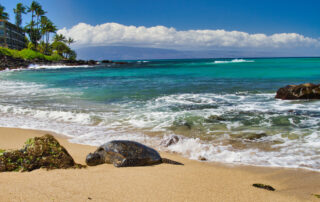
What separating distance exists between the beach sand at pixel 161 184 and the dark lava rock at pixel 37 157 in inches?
6.6

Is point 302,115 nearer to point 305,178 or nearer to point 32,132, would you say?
point 305,178

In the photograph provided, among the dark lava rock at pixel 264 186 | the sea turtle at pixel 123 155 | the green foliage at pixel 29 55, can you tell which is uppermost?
the green foliage at pixel 29 55

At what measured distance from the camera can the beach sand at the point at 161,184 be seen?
3.25m

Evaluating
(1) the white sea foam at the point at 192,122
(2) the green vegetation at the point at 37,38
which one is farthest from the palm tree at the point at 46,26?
(1) the white sea foam at the point at 192,122

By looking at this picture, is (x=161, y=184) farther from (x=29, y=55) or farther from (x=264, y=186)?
(x=29, y=55)

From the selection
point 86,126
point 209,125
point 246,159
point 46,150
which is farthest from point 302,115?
point 46,150

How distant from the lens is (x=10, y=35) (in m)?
80.1

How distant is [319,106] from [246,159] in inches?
332

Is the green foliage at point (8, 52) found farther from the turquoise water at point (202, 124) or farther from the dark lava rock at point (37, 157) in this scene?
the dark lava rock at point (37, 157)

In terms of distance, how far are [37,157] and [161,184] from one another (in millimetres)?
2247

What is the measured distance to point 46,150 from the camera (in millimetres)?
4379

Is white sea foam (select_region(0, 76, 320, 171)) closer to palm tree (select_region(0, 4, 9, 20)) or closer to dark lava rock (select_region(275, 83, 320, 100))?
dark lava rock (select_region(275, 83, 320, 100))

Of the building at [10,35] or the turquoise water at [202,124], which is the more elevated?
the building at [10,35]

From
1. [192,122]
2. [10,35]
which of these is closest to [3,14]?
[10,35]
